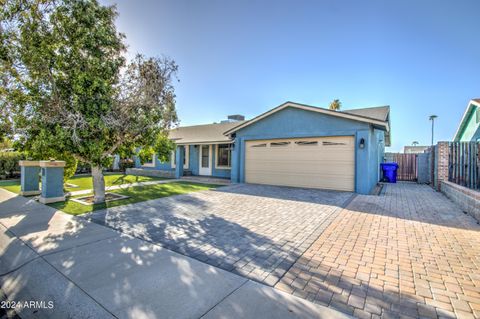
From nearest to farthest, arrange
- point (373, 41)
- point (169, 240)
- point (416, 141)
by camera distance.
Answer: point (169, 240) < point (373, 41) < point (416, 141)

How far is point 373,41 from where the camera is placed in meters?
10.8

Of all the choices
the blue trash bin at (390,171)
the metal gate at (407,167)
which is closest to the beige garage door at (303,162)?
the blue trash bin at (390,171)

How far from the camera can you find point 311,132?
11.4 meters

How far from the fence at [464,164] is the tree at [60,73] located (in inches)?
561

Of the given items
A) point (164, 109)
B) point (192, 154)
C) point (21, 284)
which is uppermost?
point (164, 109)

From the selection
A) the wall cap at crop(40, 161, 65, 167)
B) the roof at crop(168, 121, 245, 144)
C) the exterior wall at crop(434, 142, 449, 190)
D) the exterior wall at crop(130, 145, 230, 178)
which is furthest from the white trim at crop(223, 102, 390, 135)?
the wall cap at crop(40, 161, 65, 167)

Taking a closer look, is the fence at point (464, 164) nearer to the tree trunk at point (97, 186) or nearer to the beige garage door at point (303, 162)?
the beige garage door at point (303, 162)

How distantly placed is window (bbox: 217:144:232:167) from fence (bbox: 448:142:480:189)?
38.6ft

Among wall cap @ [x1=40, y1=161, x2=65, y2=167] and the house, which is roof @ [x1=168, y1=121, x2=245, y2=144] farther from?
wall cap @ [x1=40, y1=161, x2=65, y2=167]

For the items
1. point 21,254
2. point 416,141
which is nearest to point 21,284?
point 21,254

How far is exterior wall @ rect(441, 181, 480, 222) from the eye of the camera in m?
6.17

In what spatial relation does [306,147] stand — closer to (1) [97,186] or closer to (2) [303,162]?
(2) [303,162]

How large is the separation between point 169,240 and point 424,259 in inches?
182

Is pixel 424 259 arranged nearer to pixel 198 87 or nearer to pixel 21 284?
pixel 21 284
